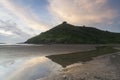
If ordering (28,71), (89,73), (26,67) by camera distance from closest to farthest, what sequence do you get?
1. (89,73)
2. (28,71)
3. (26,67)

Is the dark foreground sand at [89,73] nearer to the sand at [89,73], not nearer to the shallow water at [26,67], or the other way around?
the sand at [89,73]

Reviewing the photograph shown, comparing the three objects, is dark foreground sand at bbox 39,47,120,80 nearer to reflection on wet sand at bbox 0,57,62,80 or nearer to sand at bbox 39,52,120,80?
sand at bbox 39,52,120,80

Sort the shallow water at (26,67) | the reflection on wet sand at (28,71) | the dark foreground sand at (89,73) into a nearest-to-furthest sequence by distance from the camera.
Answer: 1. the dark foreground sand at (89,73)
2. the reflection on wet sand at (28,71)
3. the shallow water at (26,67)

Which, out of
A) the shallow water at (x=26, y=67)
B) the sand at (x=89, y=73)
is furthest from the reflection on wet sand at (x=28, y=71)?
the sand at (x=89, y=73)

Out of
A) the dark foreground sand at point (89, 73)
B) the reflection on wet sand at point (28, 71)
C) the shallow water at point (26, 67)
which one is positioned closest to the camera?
the dark foreground sand at point (89, 73)

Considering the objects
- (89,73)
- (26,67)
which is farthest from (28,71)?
(89,73)

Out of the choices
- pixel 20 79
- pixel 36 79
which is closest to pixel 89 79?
pixel 36 79

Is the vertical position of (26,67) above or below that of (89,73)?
above

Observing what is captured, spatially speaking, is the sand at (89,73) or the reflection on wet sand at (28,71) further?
the reflection on wet sand at (28,71)

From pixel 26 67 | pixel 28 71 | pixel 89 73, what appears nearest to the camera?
pixel 89 73

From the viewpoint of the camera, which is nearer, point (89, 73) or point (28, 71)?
point (89, 73)

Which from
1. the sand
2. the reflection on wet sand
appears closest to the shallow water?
the reflection on wet sand

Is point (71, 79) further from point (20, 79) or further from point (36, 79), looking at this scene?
point (20, 79)

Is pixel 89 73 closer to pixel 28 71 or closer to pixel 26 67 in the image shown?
pixel 28 71
